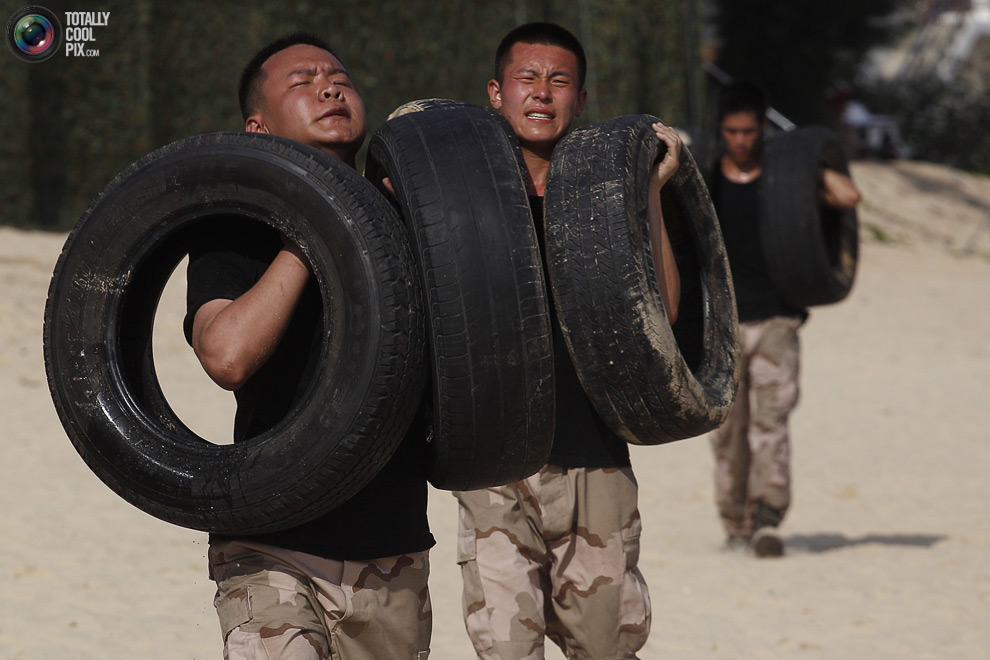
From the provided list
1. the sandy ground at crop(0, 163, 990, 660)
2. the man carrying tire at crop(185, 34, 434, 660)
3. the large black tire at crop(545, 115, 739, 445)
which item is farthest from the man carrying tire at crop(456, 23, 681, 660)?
the sandy ground at crop(0, 163, 990, 660)

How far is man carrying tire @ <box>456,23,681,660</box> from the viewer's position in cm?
346

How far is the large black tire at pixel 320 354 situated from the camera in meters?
2.44

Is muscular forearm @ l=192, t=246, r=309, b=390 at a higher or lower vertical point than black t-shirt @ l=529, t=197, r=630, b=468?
higher

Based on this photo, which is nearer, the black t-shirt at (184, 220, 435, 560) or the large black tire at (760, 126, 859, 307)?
the black t-shirt at (184, 220, 435, 560)

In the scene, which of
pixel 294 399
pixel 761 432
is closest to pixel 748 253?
pixel 761 432

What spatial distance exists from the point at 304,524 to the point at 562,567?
1137 millimetres

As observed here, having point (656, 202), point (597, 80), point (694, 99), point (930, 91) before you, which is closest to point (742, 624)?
point (656, 202)

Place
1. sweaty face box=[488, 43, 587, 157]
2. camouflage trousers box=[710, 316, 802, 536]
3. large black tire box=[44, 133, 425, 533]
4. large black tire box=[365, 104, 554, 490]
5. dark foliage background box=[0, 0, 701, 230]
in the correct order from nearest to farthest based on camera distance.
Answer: large black tire box=[44, 133, 425, 533]
large black tire box=[365, 104, 554, 490]
sweaty face box=[488, 43, 587, 157]
camouflage trousers box=[710, 316, 802, 536]
dark foliage background box=[0, 0, 701, 230]

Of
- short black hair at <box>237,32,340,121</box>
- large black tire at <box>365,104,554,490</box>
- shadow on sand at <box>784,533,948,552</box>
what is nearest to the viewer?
large black tire at <box>365,104,554,490</box>

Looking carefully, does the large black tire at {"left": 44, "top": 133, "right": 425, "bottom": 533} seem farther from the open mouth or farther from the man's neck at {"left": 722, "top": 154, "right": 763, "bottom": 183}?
the man's neck at {"left": 722, "top": 154, "right": 763, "bottom": 183}

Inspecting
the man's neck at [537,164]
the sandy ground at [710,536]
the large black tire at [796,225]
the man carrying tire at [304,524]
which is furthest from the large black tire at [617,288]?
the large black tire at [796,225]

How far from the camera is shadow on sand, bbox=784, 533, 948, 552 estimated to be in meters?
7.09

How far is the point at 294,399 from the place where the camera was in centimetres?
264

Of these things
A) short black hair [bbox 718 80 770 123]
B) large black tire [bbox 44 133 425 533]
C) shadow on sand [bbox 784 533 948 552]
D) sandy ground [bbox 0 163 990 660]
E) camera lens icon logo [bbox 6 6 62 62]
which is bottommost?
shadow on sand [bbox 784 533 948 552]
